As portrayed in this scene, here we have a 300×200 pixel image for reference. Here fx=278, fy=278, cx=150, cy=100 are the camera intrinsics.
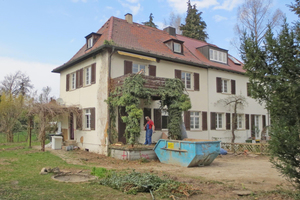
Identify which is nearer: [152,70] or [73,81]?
[152,70]

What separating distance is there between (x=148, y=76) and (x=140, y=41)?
4.88m

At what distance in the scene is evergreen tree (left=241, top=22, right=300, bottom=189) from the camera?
19.3ft

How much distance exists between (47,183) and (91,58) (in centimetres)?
→ 1118

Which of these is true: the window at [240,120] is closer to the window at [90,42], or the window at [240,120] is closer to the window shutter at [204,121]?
the window shutter at [204,121]

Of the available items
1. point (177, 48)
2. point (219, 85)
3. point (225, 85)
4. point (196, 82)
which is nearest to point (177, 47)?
point (177, 48)

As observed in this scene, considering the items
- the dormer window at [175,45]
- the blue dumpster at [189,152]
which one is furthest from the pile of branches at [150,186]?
the dormer window at [175,45]

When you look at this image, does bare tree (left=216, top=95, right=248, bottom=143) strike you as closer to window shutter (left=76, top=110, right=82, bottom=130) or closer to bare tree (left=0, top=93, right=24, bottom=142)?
window shutter (left=76, top=110, right=82, bottom=130)

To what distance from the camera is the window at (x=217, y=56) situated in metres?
23.1

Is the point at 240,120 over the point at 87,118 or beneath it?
beneath

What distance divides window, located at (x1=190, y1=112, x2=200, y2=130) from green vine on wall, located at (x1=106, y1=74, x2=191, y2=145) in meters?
4.72

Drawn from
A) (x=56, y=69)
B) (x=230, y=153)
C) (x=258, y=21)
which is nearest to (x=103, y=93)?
(x=56, y=69)

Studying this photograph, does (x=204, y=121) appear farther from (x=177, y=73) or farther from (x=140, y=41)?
(x=140, y=41)

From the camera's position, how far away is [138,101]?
14039 millimetres

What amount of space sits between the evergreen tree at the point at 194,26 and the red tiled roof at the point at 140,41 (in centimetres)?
1243
